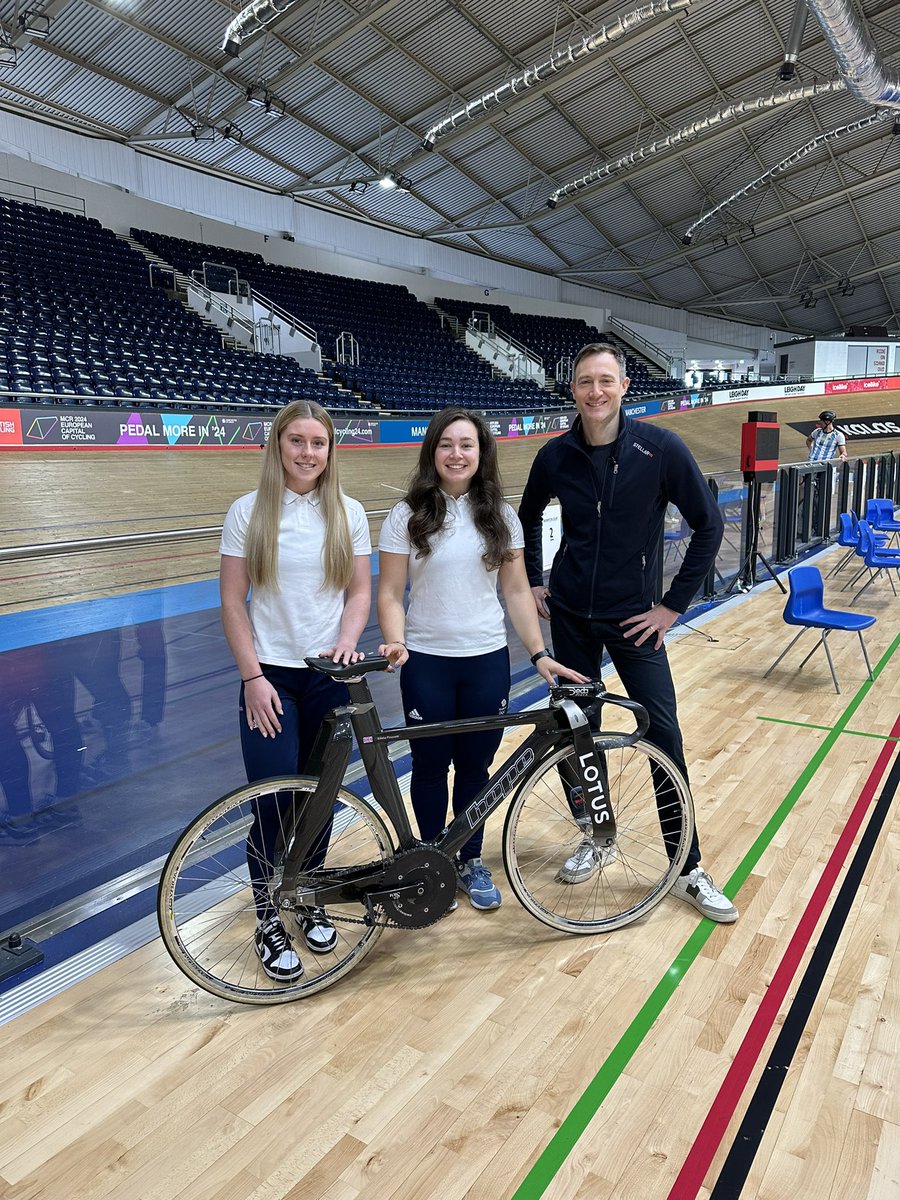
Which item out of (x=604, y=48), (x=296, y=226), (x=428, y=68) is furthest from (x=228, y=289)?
(x=604, y=48)

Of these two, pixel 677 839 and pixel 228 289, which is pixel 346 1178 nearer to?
pixel 677 839

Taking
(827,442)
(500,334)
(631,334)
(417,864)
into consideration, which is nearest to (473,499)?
(417,864)

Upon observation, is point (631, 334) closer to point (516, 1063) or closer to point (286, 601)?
point (286, 601)

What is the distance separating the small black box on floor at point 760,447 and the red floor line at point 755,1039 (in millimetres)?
4539

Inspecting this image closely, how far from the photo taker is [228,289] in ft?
64.8

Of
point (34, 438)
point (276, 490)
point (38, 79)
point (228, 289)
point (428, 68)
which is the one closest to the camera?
point (276, 490)

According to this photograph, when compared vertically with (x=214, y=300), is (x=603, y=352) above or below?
below

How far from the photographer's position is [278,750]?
220 cm

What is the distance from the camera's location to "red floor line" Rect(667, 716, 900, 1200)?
5.39 ft

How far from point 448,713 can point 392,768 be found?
297 millimetres

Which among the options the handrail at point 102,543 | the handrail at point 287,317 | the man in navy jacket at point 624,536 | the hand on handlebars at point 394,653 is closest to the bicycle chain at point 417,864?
the hand on handlebars at point 394,653

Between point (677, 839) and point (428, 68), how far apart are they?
20.4 meters

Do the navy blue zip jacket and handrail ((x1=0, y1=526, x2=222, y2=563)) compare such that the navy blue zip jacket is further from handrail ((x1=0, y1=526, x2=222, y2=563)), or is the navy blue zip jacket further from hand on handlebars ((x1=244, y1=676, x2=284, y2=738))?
handrail ((x1=0, y1=526, x2=222, y2=563))

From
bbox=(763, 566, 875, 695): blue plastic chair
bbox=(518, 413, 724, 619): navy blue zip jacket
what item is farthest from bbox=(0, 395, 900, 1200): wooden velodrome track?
bbox=(763, 566, 875, 695): blue plastic chair
